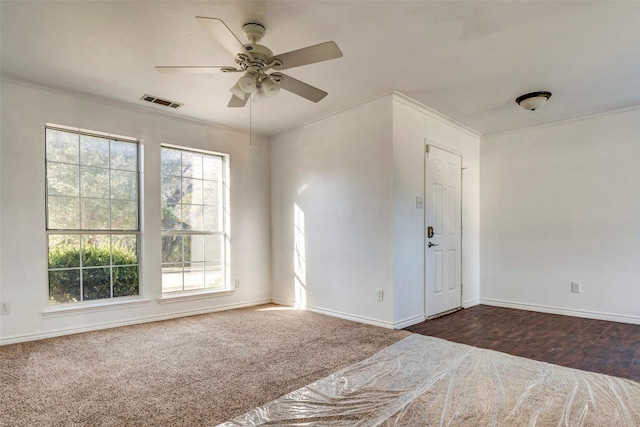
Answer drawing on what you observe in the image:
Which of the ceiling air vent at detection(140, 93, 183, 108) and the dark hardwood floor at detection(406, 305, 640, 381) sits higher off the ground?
the ceiling air vent at detection(140, 93, 183, 108)

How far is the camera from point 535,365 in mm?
2676

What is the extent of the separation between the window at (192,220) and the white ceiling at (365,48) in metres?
0.97

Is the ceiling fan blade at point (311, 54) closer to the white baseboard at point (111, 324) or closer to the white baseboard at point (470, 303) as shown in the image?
the white baseboard at point (111, 324)

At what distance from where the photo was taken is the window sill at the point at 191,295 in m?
4.30

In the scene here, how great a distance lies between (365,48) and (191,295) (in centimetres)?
359

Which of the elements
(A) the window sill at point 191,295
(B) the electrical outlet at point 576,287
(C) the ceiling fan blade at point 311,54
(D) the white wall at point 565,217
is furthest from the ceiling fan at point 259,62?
(B) the electrical outlet at point 576,287

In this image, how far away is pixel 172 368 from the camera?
106 inches

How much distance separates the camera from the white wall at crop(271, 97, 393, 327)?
3850mm

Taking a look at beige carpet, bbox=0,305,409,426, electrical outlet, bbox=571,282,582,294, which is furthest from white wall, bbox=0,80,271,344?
electrical outlet, bbox=571,282,582,294

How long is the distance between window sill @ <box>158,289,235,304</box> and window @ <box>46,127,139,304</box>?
36 cm

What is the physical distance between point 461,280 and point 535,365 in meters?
2.17

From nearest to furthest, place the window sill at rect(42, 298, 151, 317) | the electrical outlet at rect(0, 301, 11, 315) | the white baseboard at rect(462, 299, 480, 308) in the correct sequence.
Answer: the electrical outlet at rect(0, 301, 11, 315) < the window sill at rect(42, 298, 151, 317) < the white baseboard at rect(462, 299, 480, 308)

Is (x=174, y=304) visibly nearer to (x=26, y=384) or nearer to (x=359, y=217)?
(x=26, y=384)

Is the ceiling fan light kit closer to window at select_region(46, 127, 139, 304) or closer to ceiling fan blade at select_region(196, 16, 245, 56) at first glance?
ceiling fan blade at select_region(196, 16, 245, 56)
